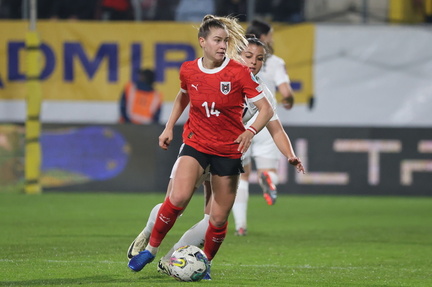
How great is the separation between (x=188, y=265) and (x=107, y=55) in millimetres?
12257

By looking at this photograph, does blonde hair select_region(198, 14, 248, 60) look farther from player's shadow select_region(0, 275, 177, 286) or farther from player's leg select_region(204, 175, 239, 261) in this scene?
player's shadow select_region(0, 275, 177, 286)

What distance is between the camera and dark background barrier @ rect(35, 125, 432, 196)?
17.8 metres

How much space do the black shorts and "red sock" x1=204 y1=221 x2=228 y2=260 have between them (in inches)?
17.0

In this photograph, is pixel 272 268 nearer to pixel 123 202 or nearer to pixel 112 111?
pixel 123 202

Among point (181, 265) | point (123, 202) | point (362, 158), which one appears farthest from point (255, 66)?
point (362, 158)

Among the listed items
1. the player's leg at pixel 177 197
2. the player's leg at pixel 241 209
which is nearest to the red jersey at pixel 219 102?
the player's leg at pixel 177 197

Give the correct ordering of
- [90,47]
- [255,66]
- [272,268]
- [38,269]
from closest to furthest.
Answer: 1. [38,269]
2. [272,268]
3. [255,66]
4. [90,47]

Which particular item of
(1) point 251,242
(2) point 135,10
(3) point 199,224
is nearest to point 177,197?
(3) point 199,224

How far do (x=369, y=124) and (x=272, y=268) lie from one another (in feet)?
36.4

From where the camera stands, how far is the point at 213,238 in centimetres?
752

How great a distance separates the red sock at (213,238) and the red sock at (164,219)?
12.6 inches

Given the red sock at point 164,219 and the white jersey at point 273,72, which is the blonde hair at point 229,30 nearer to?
the red sock at point 164,219

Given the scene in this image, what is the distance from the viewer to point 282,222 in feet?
43.6

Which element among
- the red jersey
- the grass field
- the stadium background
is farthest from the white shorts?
the stadium background
